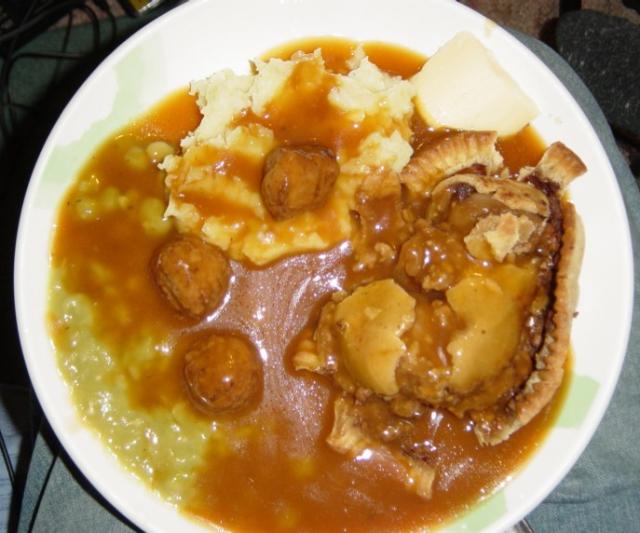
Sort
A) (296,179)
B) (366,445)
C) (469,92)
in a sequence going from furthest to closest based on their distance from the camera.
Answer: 1. (469,92)
2. (366,445)
3. (296,179)

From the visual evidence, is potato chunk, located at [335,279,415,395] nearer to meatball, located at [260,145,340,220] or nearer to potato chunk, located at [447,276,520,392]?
potato chunk, located at [447,276,520,392]

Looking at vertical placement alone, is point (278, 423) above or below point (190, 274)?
below

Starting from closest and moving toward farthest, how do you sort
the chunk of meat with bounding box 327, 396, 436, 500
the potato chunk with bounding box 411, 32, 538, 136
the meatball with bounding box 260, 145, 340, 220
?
1. the meatball with bounding box 260, 145, 340, 220
2. the chunk of meat with bounding box 327, 396, 436, 500
3. the potato chunk with bounding box 411, 32, 538, 136

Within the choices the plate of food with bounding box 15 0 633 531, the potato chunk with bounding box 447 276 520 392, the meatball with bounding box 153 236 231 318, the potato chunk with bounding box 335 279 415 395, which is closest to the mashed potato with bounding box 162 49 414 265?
the plate of food with bounding box 15 0 633 531

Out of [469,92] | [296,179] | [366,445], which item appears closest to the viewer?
[296,179]

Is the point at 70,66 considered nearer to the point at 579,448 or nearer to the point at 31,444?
the point at 31,444

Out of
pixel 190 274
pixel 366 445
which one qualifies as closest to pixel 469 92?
pixel 190 274

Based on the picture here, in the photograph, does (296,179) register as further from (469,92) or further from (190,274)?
(469,92)
